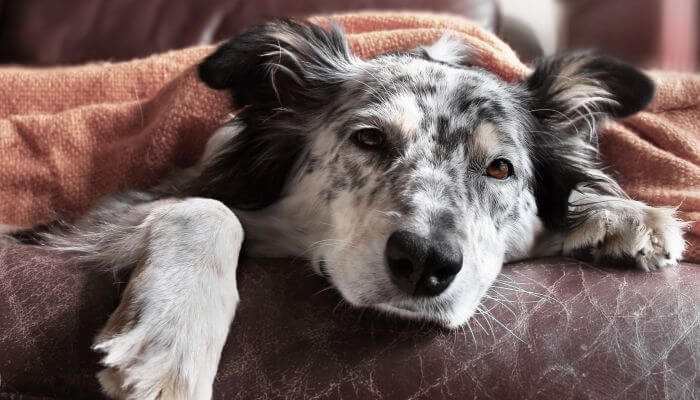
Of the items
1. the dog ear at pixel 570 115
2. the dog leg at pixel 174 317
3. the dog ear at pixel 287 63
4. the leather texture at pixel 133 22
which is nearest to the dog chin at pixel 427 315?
the dog leg at pixel 174 317

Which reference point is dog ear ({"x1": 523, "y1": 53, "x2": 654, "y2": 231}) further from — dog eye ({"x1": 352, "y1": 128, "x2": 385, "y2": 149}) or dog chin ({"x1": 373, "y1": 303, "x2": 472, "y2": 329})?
dog chin ({"x1": 373, "y1": 303, "x2": 472, "y2": 329})

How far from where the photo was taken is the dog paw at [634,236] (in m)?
1.19

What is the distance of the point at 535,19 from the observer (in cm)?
271

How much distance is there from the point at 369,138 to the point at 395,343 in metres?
0.51

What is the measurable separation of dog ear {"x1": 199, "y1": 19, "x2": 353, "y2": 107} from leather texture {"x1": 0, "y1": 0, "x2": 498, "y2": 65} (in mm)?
1036

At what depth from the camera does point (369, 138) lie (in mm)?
1310

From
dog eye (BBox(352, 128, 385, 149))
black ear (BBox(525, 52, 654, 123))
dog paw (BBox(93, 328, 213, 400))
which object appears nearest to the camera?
dog paw (BBox(93, 328, 213, 400))

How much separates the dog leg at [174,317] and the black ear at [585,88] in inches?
37.4

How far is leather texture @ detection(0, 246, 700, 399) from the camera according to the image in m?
0.90

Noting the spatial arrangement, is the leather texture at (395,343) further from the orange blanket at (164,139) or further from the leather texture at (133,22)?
the leather texture at (133,22)

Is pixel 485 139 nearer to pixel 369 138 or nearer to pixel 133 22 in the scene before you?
pixel 369 138

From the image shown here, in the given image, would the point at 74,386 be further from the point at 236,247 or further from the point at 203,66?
the point at 203,66

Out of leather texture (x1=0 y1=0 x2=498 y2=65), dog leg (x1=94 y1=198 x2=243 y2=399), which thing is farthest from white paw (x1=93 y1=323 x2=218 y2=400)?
leather texture (x1=0 y1=0 x2=498 y2=65)

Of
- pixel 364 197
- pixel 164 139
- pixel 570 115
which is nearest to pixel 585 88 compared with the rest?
pixel 570 115
